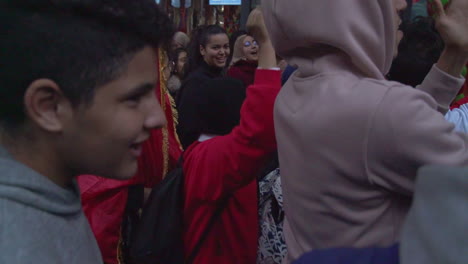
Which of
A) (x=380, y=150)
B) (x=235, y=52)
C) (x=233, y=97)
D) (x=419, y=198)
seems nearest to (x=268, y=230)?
(x=233, y=97)

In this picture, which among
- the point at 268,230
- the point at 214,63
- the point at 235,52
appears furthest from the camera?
the point at 235,52

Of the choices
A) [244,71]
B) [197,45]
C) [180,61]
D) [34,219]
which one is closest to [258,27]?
[34,219]

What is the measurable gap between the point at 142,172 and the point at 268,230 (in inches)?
23.9

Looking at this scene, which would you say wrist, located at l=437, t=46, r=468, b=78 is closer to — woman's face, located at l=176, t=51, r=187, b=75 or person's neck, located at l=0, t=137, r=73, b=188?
person's neck, located at l=0, t=137, r=73, b=188

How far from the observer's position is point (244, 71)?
13.9ft

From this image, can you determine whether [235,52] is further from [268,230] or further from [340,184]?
[340,184]

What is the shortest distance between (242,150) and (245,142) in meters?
0.04

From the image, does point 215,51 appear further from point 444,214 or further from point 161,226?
point 444,214

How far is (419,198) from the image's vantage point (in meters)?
→ 0.56

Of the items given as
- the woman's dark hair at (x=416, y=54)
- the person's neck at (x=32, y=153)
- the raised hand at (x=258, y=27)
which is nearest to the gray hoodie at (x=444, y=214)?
the person's neck at (x=32, y=153)

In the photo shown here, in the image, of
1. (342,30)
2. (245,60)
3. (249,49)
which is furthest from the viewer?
(249,49)

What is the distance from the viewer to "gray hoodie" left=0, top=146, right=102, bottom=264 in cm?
85

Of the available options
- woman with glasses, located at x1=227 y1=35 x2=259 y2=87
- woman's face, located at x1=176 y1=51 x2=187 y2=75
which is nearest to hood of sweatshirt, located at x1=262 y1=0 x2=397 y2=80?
woman with glasses, located at x1=227 y1=35 x2=259 y2=87

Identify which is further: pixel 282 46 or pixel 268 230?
pixel 268 230
